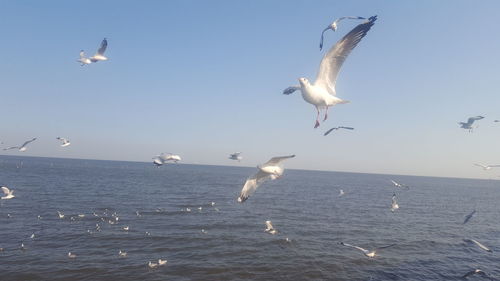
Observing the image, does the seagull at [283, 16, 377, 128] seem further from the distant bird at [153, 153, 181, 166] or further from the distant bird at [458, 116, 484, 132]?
the distant bird at [458, 116, 484, 132]

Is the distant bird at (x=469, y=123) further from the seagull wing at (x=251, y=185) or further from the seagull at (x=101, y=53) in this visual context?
the seagull at (x=101, y=53)

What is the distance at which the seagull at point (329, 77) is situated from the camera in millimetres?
10305

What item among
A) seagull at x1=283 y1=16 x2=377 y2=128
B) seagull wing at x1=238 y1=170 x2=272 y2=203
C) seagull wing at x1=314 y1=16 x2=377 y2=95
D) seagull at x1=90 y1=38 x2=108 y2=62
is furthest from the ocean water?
seagull wing at x1=314 y1=16 x2=377 y2=95

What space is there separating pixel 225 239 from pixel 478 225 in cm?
3503

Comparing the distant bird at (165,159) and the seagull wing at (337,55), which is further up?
the seagull wing at (337,55)

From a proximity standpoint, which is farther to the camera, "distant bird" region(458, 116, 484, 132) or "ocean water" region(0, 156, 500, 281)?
"ocean water" region(0, 156, 500, 281)

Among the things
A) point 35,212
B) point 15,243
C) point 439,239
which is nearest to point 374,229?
point 439,239

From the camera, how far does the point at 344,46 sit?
411 inches

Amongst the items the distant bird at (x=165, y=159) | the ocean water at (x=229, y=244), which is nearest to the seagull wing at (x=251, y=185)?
the distant bird at (x=165, y=159)

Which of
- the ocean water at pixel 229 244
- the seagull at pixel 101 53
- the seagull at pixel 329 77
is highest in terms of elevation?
the seagull at pixel 101 53

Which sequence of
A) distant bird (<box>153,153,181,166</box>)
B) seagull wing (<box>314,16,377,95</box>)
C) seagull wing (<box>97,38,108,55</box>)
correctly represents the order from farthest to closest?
seagull wing (<box>97,38,108,55</box>) → distant bird (<box>153,153,181,166</box>) → seagull wing (<box>314,16,377,95</box>)

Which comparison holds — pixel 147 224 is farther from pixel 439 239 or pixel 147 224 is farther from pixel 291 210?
pixel 439 239

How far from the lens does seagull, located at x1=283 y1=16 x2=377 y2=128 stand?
1030 cm

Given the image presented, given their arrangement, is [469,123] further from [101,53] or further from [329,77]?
[101,53]
